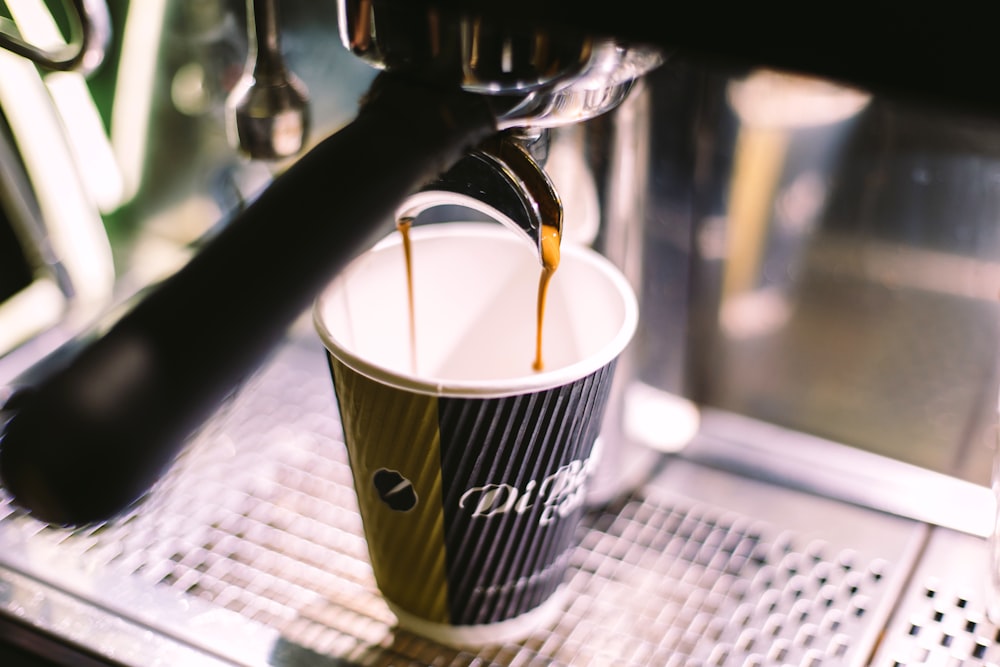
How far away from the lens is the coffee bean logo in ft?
1.23

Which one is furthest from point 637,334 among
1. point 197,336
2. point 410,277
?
point 197,336

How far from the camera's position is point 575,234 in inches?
17.9

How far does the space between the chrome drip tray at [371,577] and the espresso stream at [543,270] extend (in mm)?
89

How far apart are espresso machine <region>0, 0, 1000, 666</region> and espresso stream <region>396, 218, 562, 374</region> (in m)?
0.01

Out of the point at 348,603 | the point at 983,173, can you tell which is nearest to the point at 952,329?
the point at 983,173

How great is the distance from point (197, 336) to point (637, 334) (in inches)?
12.5

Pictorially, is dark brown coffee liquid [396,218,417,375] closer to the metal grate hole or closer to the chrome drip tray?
the chrome drip tray

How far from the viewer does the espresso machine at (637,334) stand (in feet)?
1.07

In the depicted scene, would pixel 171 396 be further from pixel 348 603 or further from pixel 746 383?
pixel 746 383

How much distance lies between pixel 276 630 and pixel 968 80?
1.03ft

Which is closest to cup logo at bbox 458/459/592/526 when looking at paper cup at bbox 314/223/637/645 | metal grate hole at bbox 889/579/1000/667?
paper cup at bbox 314/223/637/645

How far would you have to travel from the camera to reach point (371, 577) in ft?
1.41

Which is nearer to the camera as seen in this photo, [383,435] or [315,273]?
[315,273]

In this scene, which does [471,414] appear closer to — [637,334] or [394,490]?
[394,490]
